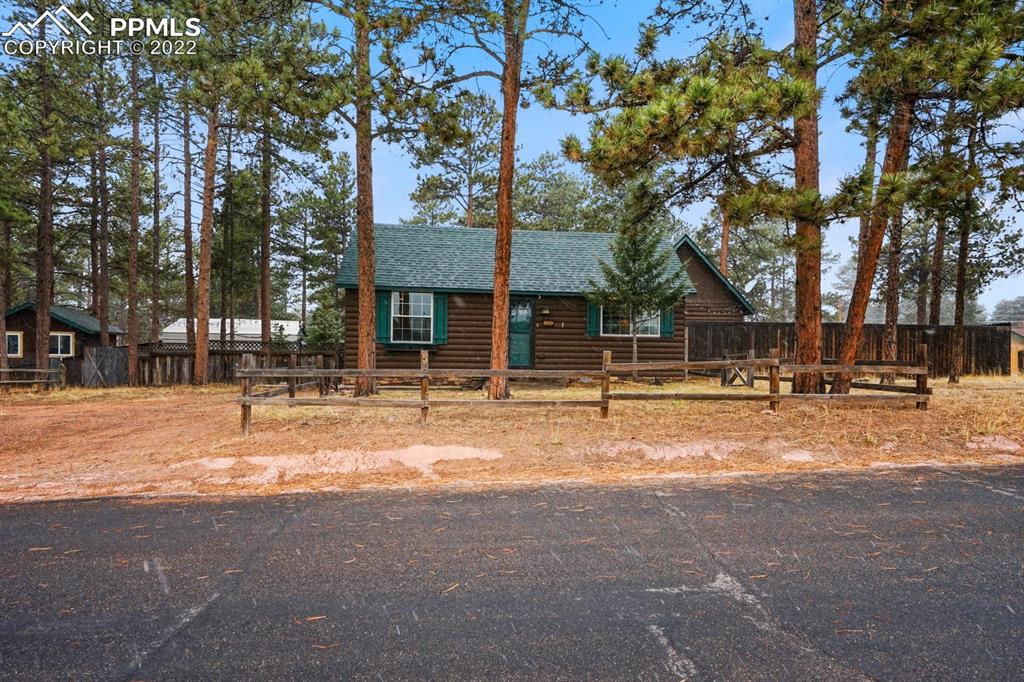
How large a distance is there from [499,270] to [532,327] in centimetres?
679

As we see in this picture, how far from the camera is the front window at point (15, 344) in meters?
29.1

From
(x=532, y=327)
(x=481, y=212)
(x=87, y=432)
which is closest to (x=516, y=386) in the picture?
(x=532, y=327)

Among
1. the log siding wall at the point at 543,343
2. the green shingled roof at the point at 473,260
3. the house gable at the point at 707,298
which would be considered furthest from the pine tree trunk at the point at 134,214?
the house gable at the point at 707,298

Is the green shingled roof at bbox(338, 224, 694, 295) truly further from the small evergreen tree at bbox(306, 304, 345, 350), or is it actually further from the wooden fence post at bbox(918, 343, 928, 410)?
the small evergreen tree at bbox(306, 304, 345, 350)

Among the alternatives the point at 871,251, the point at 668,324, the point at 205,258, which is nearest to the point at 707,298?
the point at 668,324

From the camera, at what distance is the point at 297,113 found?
10.0 m

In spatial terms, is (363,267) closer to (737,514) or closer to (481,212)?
(737,514)

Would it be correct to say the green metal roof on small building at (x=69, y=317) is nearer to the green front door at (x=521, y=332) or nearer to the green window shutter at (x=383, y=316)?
the green window shutter at (x=383, y=316)

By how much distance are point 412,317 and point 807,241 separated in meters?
11.8

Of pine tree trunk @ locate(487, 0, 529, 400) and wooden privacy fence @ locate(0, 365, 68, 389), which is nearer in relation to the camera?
pine tree trunk @ locate(487, 0, 529, 400)

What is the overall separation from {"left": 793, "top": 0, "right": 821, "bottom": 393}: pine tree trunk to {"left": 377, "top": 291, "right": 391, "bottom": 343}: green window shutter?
38.1 ft

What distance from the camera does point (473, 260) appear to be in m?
18.2

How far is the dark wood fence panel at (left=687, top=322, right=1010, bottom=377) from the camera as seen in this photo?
20.0 m

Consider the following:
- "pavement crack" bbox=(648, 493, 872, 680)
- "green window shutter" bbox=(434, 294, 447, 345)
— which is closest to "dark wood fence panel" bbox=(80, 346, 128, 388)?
"green window shutter" bbox=(434, 294, 447, 345)
